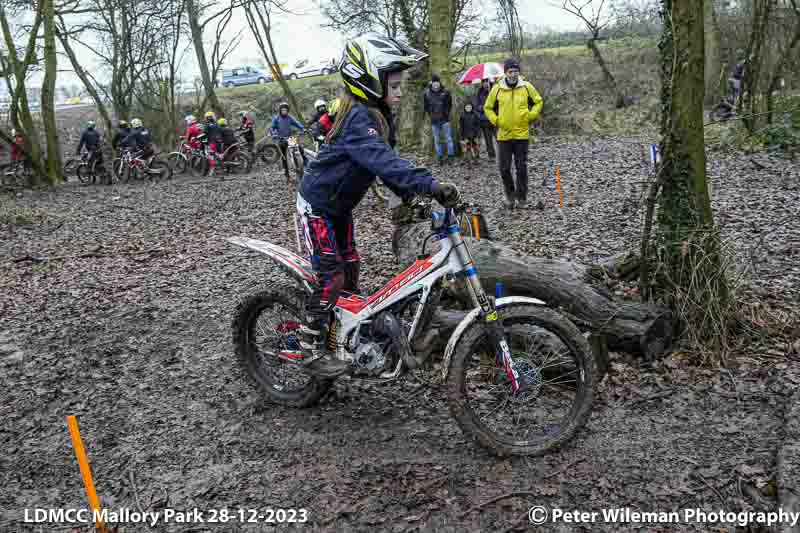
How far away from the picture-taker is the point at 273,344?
4.57 meters

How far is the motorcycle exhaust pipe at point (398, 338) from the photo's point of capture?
12.6 feet

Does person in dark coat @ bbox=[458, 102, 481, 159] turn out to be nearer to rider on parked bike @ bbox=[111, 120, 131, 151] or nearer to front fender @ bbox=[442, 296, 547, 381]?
rider on parked bike @ bbox=[111, 120, 131, 151]

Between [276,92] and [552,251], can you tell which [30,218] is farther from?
[276,92]

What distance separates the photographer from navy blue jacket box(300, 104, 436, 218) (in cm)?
351

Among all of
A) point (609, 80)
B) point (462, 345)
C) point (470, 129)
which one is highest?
point (609, 80)

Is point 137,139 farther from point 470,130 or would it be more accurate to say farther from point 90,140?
point 470,130

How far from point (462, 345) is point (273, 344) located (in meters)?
1.62

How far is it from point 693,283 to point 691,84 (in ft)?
4.58

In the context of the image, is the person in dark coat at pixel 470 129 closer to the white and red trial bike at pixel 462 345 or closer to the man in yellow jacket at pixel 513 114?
the man in yellow jacket at pixel 513 114

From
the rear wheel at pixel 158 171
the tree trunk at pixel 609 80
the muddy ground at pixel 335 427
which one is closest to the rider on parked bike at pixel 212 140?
the rear wheel at pixel 158 171

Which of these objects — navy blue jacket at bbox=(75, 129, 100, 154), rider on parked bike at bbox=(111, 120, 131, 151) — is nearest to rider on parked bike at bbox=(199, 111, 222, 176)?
rider on parked bike at bbox=(111, 120, 131, 151)

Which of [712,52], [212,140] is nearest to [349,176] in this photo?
[212,140]

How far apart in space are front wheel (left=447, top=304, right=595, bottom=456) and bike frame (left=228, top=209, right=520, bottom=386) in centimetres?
8

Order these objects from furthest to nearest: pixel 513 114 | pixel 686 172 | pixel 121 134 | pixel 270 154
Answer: pixel 270 154, pixel 121 134, pixel 513 114, pixel 686 172
